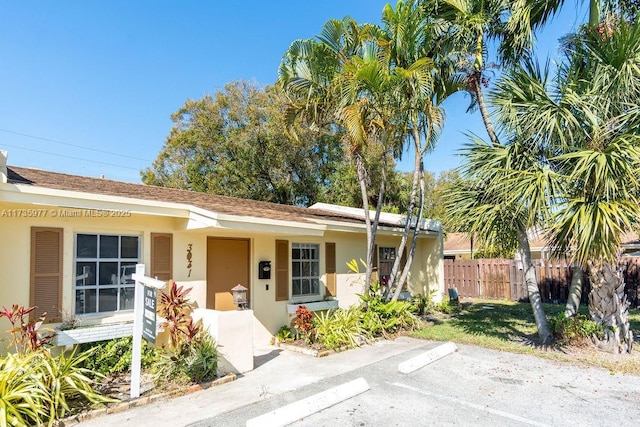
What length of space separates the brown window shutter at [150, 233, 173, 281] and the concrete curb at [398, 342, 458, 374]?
15.3ft

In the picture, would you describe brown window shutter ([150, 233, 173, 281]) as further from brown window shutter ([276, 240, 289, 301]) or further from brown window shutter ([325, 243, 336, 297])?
brown window shutter ([325, 243, 336, 297])

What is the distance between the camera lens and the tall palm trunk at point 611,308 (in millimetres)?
7719

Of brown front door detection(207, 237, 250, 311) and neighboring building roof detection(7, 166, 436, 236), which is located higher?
neighboring building roof detection(7, 166, 436, 236)

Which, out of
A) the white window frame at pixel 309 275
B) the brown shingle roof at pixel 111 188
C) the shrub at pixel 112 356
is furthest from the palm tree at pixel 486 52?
the shrub at pixel 112 356

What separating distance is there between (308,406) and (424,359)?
3.15m

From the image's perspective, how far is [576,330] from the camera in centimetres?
816

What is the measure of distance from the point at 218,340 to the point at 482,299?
15.6m

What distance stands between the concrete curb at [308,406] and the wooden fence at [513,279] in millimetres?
12130

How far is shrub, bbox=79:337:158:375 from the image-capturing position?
6.05 metres

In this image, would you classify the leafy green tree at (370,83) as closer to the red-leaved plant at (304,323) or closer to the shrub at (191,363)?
the red-leaved plant at (304,323)

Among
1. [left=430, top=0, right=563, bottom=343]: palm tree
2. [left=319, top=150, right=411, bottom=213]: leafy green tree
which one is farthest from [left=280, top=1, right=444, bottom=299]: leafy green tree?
[left=319, top=150, right=411, bottom=213]: leafy green tree

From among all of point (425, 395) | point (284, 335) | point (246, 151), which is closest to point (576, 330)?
point (425, 395)

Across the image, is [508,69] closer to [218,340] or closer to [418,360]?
[418,360]

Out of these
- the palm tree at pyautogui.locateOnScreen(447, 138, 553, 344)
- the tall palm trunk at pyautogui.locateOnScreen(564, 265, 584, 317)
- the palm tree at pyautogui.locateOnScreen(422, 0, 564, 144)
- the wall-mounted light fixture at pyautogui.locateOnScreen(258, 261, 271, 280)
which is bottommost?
the tall palm trunk at pyautogui.locateOnScreen(564, 265, 584, 317)
